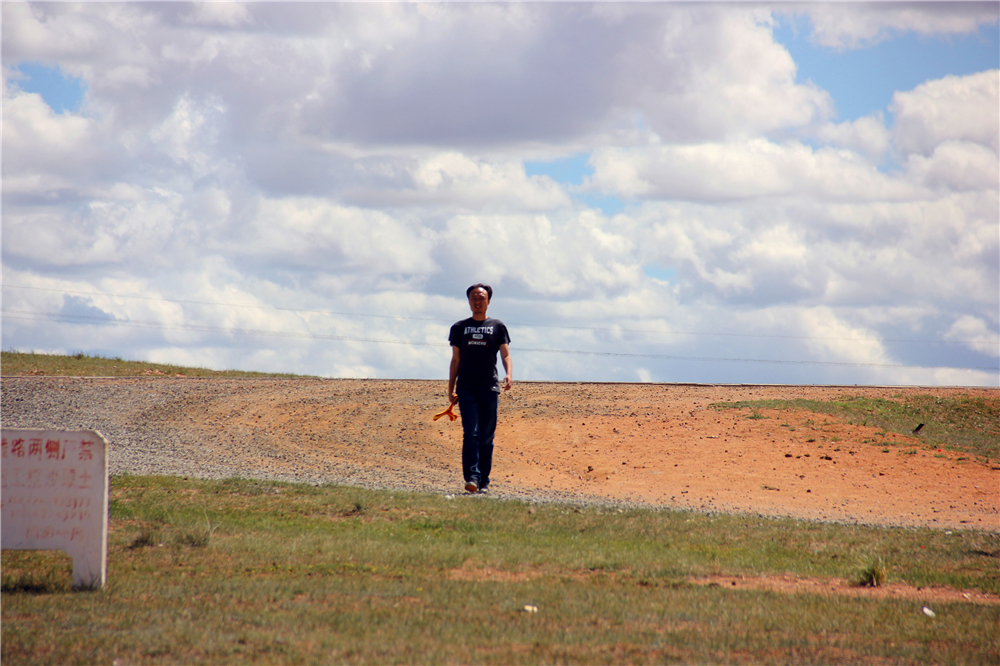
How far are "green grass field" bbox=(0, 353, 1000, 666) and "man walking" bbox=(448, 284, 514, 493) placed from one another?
790 millimetres

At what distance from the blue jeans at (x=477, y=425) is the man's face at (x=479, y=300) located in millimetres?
951

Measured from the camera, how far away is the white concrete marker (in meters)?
6.42

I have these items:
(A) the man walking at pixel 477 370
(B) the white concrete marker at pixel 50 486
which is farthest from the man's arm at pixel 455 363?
(B) the white concrete marker at pixel 50 486

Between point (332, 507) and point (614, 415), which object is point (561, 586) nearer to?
point (332, 507)

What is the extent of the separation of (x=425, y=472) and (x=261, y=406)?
6.49m

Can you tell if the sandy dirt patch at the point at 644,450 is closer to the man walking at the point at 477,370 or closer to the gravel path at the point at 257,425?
the gravel path at the point at 257,425

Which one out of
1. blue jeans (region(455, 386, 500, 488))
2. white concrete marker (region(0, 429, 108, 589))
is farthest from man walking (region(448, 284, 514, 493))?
white concrete marker (region(0, 429, 108, 589))

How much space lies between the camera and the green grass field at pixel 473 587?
16.6 feet

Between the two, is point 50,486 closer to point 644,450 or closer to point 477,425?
point 477,425

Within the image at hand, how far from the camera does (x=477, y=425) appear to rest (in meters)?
11.0

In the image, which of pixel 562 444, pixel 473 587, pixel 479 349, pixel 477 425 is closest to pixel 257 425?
pixel 562 444

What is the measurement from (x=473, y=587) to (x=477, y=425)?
4.49 metres

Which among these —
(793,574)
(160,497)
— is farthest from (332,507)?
(793,574)

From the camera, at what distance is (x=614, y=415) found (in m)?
17.8
